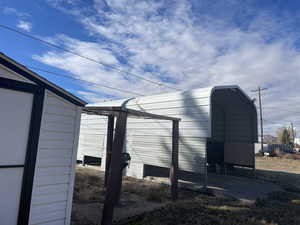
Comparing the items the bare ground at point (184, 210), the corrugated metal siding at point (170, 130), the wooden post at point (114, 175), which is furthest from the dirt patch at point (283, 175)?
the wooden post at point (114, 175)

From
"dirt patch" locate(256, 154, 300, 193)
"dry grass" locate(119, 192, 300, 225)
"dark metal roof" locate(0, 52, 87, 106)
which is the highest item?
"dark metal roof" locate(0, 52, 87, 106)

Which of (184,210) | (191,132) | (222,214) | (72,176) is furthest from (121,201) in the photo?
(191,132)

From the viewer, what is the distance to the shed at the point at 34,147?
2.71m

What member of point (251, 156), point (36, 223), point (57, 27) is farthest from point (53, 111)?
point (251, 156)

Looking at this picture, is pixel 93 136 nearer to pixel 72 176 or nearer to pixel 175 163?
pixel 175 163

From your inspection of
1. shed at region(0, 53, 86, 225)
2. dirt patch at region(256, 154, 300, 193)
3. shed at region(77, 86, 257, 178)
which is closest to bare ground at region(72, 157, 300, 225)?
shed at region(0, 53, 86, 225)

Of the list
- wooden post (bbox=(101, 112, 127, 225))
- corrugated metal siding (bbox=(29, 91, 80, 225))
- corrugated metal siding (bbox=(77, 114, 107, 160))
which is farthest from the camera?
corrugated metal siding (bbox=(77, 114, 107, 160))

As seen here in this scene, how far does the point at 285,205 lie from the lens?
5.30 m

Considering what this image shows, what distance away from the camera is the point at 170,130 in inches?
310

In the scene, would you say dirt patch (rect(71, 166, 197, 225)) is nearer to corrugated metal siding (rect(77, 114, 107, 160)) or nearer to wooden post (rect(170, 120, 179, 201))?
wooden post (rect(170, 120, 179, 201))

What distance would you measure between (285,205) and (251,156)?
4.69 meters

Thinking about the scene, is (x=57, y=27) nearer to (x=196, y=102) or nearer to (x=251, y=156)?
(x=196, y=102)

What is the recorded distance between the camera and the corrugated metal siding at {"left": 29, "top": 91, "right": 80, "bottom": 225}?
3.01 meters

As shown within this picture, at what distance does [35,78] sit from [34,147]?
1105 mm
